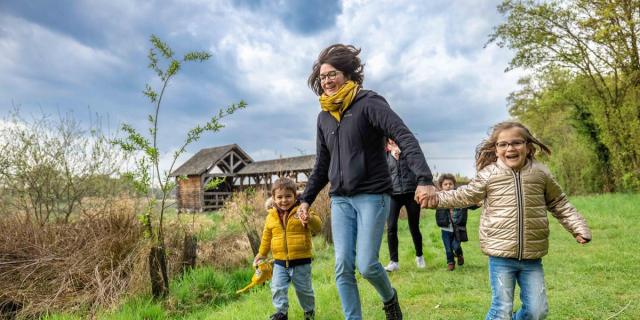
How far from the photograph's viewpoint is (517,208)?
9.27 ft

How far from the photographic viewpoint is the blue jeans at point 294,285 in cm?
382

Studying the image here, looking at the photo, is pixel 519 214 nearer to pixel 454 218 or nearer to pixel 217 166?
pixel 454 218

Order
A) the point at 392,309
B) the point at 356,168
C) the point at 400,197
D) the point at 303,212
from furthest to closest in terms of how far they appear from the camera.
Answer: the point at 400,197 < the point at 303,212 < the point at 392,309 < the point at 356,168

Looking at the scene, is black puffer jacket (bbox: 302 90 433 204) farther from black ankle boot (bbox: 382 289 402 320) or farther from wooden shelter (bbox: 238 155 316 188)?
wooden shelter (bbox: 238 155 316 188)

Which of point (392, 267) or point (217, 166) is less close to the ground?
point (217, 166)

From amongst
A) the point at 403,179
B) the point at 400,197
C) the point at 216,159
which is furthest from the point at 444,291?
the point at 216,159

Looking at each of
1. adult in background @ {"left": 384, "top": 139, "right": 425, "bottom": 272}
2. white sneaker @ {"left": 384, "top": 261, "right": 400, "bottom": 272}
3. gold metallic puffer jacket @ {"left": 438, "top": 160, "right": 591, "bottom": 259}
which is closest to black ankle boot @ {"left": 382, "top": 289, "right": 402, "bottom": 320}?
Answer: gold metallic puffer jacket @ {"left": 438, "top": 160, "right": 591, "bottom": 259}

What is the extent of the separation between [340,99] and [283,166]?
21607 millimetres

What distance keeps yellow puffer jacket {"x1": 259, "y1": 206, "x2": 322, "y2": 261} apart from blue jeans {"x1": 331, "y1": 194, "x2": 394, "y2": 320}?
0.72 m

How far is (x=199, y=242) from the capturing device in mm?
8406

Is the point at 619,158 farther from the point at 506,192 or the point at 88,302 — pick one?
the point at 88,302

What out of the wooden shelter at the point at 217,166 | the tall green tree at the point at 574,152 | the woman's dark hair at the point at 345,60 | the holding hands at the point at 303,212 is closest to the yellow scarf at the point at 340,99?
the woman's dark hair at the point at 345,60

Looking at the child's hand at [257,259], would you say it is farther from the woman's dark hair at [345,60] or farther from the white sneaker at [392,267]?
the white sneaker at [392,267]

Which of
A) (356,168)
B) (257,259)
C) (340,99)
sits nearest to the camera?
(356,168)
